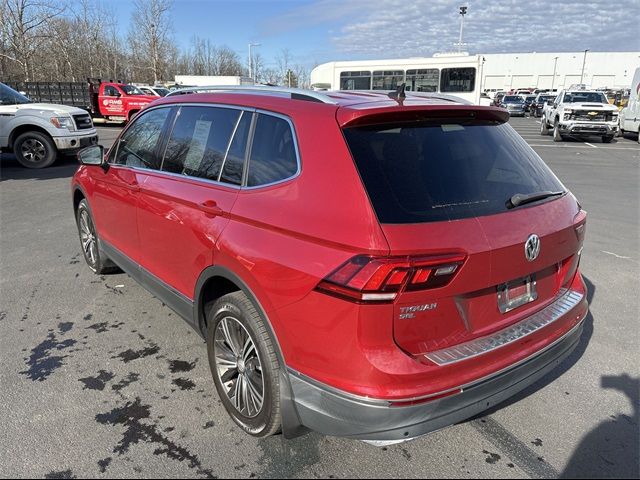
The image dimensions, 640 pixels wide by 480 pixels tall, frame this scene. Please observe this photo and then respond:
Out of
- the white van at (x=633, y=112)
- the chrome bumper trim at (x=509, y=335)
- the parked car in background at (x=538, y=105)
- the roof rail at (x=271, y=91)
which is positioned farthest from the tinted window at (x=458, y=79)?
the parked car in background at (x=538, y=105)

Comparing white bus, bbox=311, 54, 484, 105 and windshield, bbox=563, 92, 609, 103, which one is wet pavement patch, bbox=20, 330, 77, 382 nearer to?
white bus, bbox=311, 54, 484, 105

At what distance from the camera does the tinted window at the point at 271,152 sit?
244cm

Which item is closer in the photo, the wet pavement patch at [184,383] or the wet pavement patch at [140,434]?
the wet pavement patch at [140,434]

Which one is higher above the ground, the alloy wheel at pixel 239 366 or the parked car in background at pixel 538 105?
the parked car in background at pixel 538 105

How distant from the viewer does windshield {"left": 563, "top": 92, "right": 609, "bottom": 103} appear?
21000 mm

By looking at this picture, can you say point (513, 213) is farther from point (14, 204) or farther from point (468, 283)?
point (14, 204)

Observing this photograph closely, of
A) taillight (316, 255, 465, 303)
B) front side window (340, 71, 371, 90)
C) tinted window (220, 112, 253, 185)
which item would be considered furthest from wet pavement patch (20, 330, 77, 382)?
front side window (340, 71, 371, 90)

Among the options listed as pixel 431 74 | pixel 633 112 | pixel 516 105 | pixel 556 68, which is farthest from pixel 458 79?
pixel 556 68

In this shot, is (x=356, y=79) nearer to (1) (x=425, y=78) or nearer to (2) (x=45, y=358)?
(1) (x=425, y=78)

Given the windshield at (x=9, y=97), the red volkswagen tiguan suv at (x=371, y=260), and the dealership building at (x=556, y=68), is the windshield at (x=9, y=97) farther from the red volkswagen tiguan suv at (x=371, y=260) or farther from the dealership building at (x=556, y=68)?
the dealership building at (x=556, y=68)

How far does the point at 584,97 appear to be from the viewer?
21234 millimetres

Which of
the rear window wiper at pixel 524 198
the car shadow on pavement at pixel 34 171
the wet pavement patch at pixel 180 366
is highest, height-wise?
the rear window wiper at pixel 524 198

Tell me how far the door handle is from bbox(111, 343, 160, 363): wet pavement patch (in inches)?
55.0

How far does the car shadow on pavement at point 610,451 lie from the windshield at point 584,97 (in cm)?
2143
